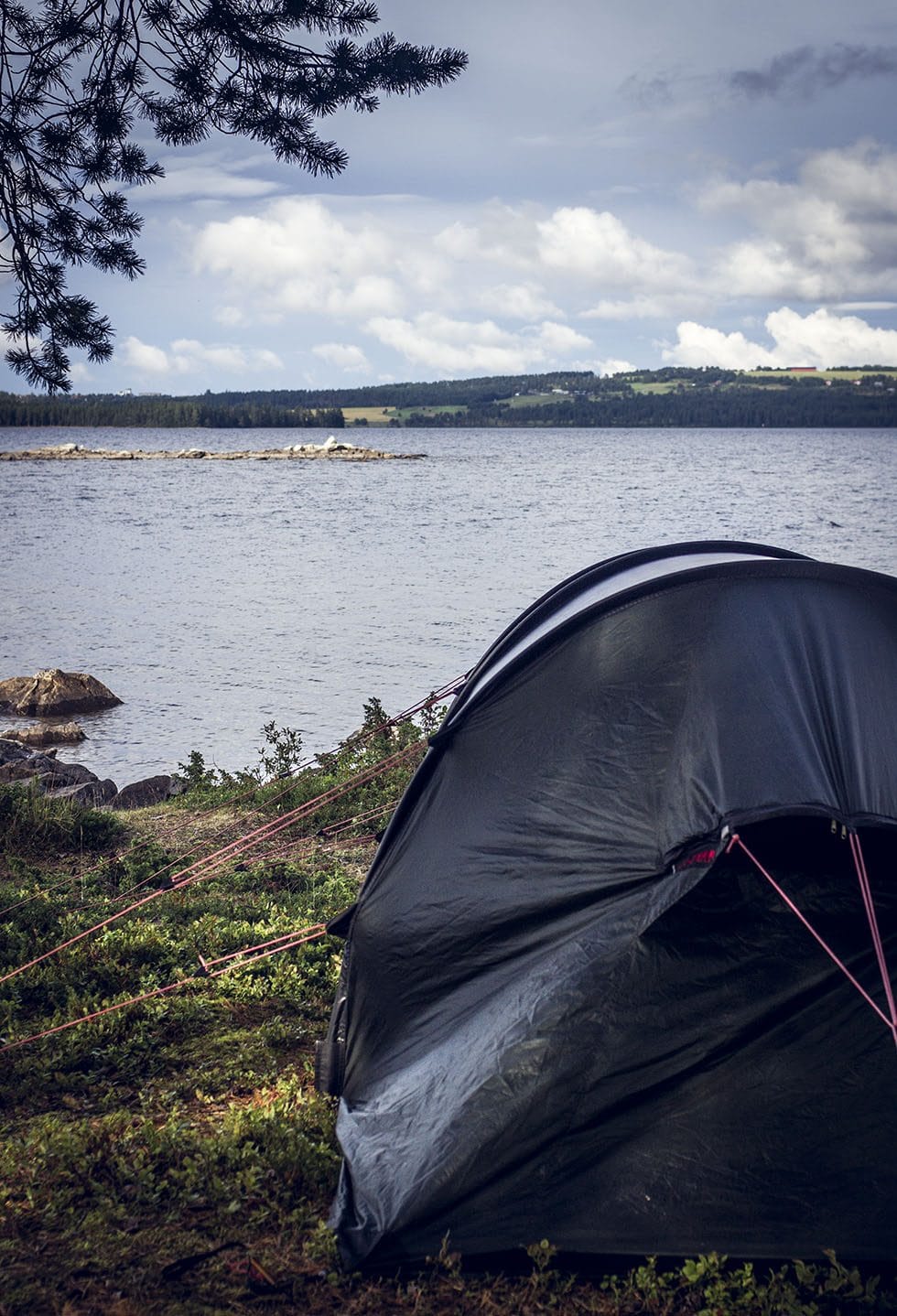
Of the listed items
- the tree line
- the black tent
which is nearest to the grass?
the tree line

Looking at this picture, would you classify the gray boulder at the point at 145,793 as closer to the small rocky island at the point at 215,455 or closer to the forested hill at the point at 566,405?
the small rocky island at the point at 215,455

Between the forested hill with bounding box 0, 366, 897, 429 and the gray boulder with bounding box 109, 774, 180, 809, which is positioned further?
the forested hill with bounding box 0, 366, 897, 429

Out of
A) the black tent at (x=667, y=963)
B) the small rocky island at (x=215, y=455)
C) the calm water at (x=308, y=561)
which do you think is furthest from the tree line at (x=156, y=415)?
the black tent at (x=667, y=963)

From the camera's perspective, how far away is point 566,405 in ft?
528

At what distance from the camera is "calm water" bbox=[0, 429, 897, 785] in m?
18.7

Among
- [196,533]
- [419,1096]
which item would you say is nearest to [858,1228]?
[419,1096]

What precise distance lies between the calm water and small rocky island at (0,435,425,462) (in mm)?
9081

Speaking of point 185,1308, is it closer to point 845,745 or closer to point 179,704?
point 845,745

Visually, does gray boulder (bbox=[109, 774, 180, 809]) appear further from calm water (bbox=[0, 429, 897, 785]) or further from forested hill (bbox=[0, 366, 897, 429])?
forested hill (bbox=[0, 366, 897, 429])

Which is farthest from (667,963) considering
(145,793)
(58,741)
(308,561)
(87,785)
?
(308,561)

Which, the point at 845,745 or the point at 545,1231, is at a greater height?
the point at 845,745

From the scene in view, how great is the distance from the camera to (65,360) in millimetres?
7391

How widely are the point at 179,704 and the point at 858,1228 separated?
51.5ft

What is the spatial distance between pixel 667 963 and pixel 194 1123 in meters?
2.34
